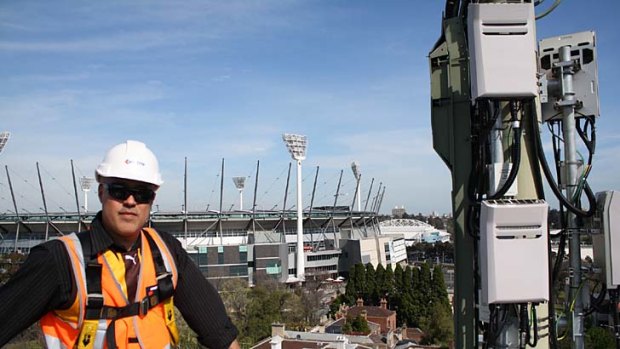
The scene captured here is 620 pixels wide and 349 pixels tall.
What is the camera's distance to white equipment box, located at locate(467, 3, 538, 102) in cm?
345

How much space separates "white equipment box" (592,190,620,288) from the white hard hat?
11.1 feet

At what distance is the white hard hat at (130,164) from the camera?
1.64 meters

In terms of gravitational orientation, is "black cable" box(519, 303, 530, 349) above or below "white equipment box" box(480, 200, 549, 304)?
below

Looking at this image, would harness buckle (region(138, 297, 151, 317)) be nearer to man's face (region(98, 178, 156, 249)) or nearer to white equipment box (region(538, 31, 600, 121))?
man's face (region(98, 178, 156, 249))

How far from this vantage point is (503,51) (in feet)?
11.4

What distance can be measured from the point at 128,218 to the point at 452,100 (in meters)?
3.07

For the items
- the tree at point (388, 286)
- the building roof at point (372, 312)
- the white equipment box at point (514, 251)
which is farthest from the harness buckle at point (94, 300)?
the tree at point (388, 286)

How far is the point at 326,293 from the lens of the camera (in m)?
33.4

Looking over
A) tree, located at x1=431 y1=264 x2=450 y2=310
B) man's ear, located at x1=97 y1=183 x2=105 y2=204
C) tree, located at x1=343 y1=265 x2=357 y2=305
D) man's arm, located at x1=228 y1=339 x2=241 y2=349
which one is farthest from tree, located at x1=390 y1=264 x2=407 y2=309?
man's ear, located at x1=97 y1=183 x2=105 y2=204

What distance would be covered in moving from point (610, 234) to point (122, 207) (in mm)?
3527

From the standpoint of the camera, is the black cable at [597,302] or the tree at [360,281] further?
the tree at [360,281]

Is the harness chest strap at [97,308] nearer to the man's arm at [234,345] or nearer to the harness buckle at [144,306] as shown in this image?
the harness buckle at [144,306]

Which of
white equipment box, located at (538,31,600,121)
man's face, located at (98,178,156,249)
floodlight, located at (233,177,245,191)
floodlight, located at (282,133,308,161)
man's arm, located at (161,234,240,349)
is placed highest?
floodlight, located at (282,133,308,161)

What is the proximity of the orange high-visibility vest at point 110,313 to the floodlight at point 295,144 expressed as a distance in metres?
36.8
